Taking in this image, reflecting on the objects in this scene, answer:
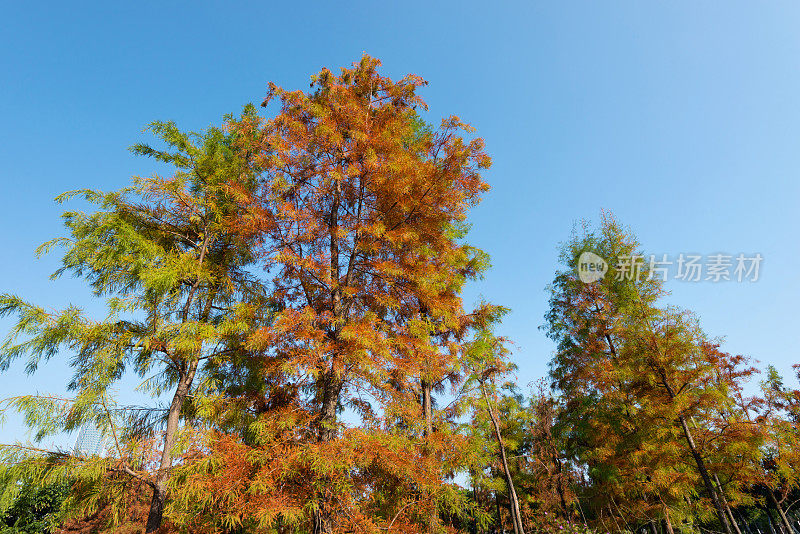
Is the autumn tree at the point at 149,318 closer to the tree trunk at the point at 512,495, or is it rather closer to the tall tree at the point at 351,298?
the tall tree at the point at 351,298

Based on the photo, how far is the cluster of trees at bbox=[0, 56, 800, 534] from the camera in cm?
578

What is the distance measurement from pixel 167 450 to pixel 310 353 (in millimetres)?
3211

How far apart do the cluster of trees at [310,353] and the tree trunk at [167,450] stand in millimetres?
42

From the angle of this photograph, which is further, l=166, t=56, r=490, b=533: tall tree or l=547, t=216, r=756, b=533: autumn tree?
l=547, t=216, r=756, b=533: autumn tree

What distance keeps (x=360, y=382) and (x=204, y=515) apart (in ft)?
10.0

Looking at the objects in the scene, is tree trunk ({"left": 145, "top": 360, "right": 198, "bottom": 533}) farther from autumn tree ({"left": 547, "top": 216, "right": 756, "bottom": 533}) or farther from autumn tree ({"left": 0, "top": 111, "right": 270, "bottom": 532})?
autumn tree ({"left": 547, "top": 216, "right": 756, "bottom": 533})

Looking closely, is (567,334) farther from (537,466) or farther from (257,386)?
(257,386)

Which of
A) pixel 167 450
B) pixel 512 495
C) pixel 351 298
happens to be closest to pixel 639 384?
pixel 512 495

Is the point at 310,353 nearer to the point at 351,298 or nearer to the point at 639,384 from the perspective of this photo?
the point at 351,298

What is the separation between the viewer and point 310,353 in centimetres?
621

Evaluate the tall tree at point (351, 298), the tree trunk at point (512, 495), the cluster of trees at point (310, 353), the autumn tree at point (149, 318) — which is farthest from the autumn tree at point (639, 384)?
the autumn tree at point (149, 318)

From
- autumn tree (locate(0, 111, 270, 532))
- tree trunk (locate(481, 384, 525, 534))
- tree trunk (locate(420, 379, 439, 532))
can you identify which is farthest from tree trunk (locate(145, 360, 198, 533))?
tree trunk (locate(481, 384, 525, 534))

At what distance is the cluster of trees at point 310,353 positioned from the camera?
578 centimetres

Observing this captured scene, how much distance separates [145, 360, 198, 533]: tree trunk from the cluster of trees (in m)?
0.04
